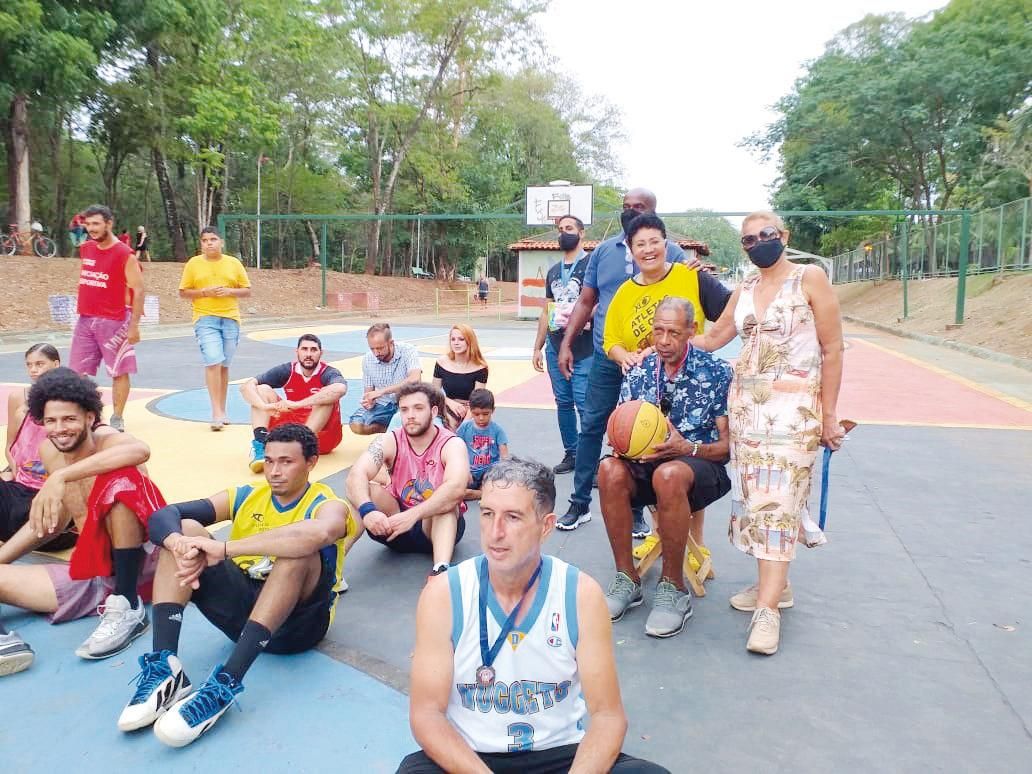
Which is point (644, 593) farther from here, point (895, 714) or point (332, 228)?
point (332, 228)

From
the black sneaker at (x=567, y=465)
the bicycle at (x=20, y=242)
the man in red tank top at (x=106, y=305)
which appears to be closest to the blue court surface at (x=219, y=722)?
the black sneaker at (x=567, y=465)

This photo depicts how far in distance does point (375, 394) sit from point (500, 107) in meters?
35.8

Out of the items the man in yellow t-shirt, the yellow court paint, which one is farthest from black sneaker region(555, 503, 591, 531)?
the yellow court paint

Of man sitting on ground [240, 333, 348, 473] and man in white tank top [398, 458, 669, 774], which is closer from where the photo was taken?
man in white tank top [398, 458, 669, 774]

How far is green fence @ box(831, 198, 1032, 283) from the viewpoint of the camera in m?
20.7

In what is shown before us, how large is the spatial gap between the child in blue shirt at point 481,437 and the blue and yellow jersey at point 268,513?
73.5 inches

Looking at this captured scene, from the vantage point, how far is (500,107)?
3912cm

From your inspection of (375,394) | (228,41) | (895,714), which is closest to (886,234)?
(228,41)

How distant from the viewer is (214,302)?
732 centimetres

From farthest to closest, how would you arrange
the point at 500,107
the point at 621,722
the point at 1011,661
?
the point at 500,107 < the point at 1011,661 < the point at 621,722

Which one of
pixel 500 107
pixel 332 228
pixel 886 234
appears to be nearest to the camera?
pixel 886 234

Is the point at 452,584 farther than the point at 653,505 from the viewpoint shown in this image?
No

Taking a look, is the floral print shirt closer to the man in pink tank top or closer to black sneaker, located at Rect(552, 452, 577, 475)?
the man in pink tank top

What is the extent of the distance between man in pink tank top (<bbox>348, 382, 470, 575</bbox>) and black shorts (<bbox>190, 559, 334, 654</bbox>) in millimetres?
603
